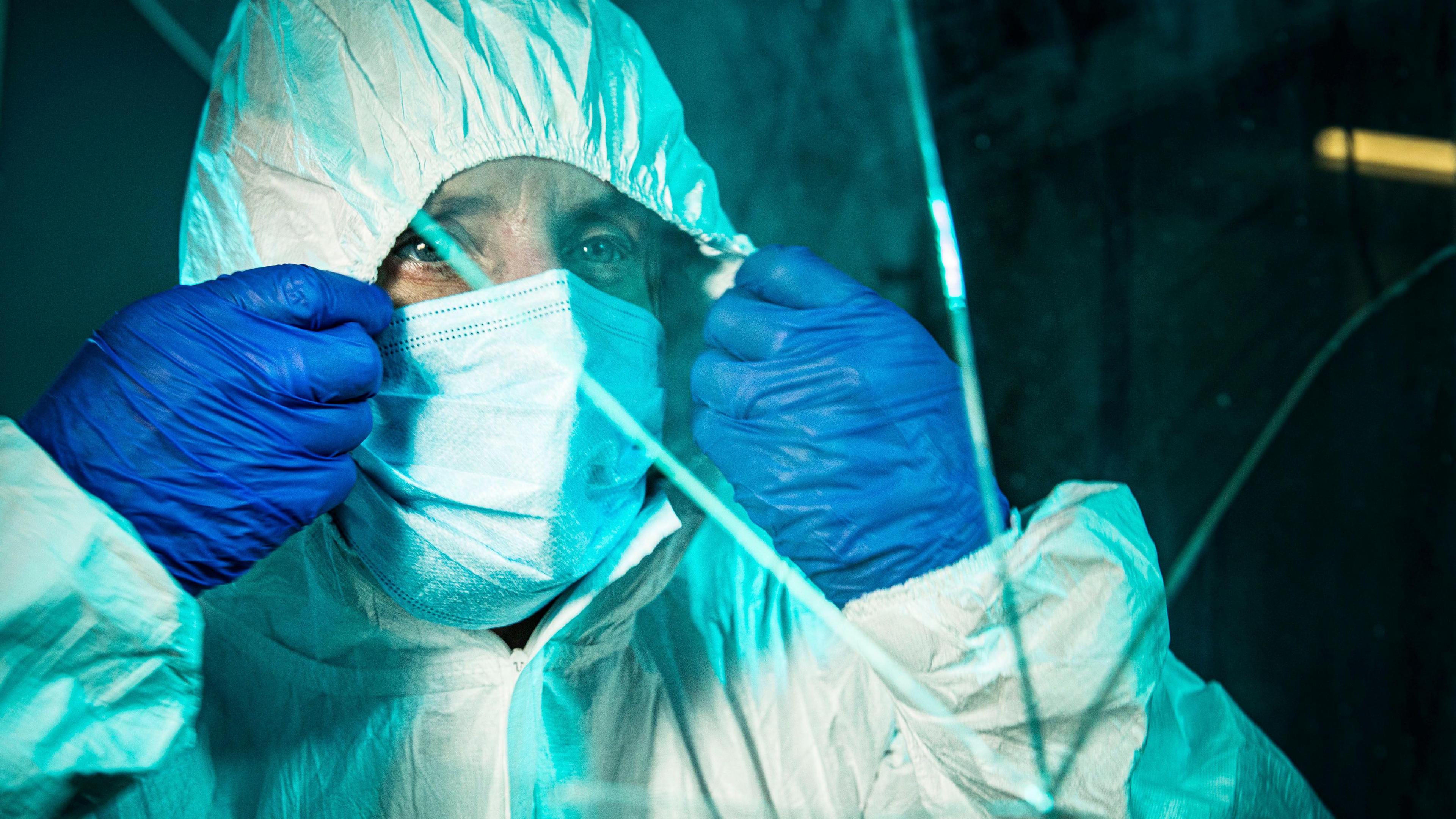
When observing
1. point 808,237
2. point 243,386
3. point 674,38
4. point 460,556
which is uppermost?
point 674,38

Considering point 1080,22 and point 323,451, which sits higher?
point 1080,22

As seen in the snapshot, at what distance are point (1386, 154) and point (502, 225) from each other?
1214 mm

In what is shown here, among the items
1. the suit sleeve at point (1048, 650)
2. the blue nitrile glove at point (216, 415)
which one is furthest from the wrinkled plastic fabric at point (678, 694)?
the blue nitrile glove at point (216, 415)

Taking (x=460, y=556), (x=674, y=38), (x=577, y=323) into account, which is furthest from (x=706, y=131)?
(x=460, y=556)

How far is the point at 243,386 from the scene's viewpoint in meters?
0.63

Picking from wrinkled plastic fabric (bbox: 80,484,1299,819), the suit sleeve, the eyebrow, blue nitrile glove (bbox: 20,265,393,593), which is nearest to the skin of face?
the eyebrow

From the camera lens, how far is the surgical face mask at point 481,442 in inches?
31.0

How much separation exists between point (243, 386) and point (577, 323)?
288 mm

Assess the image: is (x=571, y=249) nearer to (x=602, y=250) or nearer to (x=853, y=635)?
(x=602, y=250)

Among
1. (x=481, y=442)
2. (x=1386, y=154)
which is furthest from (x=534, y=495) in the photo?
(x=1386, y=154)

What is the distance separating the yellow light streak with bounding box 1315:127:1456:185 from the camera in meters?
1.18

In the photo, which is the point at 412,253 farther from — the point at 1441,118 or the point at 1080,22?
the point at 1441,118

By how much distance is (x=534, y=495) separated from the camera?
781 mm

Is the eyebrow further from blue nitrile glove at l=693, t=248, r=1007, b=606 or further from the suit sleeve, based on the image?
the suit sleeve
